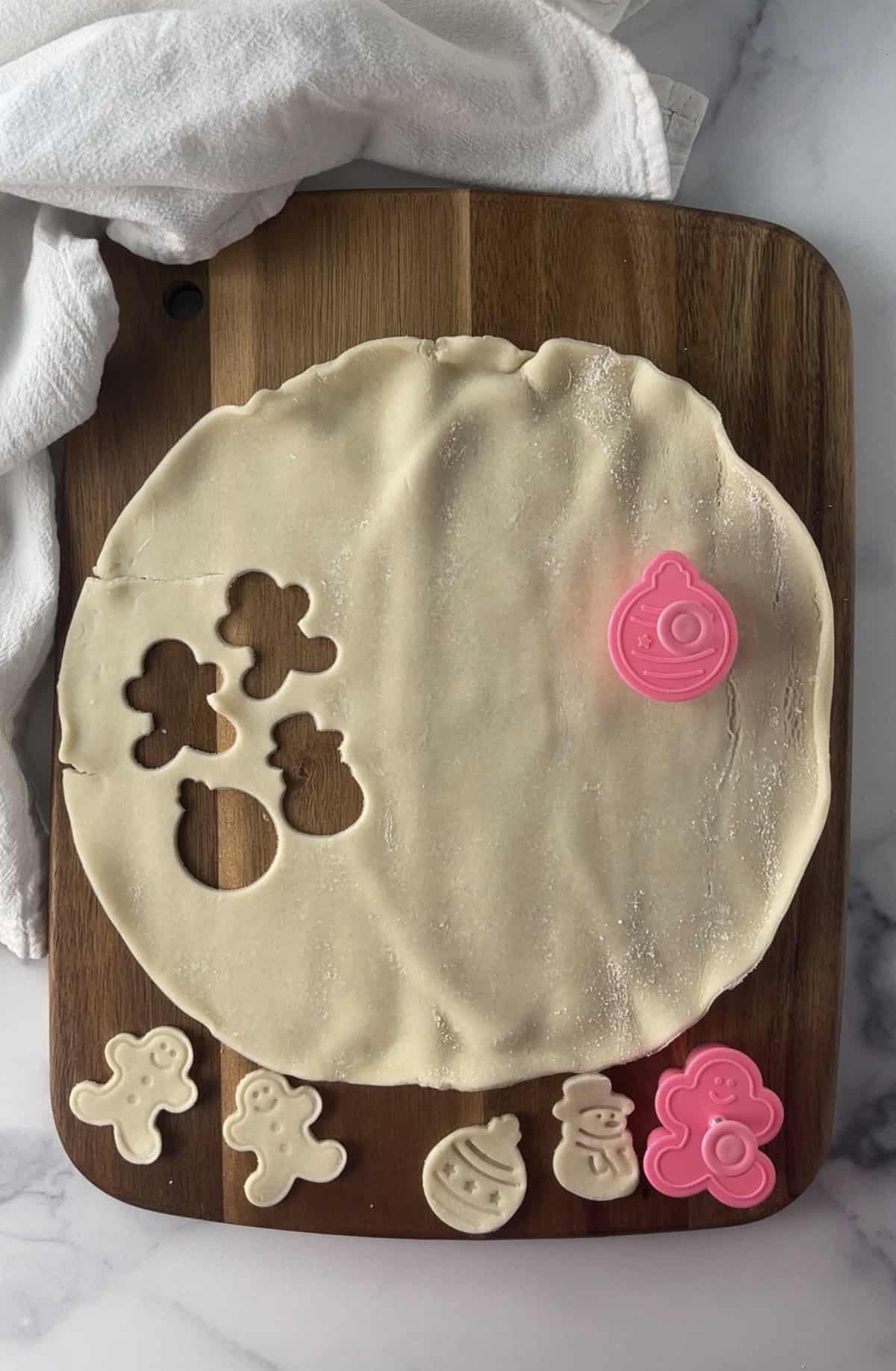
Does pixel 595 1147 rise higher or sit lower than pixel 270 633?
lower

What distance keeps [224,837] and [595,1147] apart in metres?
0.30

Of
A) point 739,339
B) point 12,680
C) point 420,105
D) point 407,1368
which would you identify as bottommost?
point 407,1368

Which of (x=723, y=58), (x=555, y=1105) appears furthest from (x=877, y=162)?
(x=555, y=1105)

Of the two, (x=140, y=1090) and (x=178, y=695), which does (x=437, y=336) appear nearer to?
(x=178, y=695)

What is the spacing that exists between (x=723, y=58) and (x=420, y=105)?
0.24 metres

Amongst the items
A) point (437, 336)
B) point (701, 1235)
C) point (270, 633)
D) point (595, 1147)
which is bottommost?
point (701, 1235)

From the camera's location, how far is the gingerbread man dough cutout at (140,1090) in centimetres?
67

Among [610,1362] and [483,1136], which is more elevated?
[483,1136]

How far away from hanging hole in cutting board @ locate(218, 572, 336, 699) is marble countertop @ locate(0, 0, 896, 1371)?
162mm

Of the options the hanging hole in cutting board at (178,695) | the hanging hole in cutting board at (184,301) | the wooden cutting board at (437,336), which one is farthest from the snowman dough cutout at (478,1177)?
the hanging hole in cutting board at (184,301)

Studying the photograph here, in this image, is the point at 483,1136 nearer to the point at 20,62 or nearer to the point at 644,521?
the point at 644,521

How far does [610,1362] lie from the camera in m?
0.73

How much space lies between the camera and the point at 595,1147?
669mm

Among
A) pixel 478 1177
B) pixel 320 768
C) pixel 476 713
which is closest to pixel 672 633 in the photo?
pixel 476 713
